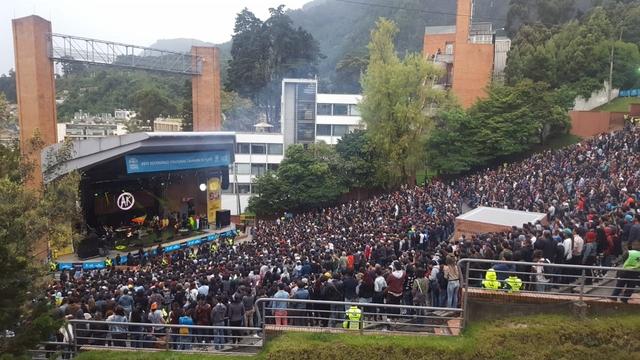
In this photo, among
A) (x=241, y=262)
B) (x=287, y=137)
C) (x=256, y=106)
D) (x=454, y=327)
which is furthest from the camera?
(x=256, y=106)

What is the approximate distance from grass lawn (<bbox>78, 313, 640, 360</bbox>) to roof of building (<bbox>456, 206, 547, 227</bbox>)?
740cm

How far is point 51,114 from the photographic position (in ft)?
78.2

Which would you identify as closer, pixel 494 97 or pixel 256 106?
pixel 494 97

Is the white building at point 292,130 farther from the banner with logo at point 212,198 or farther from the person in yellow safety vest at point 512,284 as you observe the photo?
the person in yellow safety vest at point 512,284

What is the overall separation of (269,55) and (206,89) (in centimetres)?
2460

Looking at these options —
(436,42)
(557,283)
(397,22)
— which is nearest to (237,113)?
(436,42)

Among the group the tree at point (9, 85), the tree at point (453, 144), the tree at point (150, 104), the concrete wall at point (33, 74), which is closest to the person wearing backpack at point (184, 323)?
the concrete wall at point (33, 74)

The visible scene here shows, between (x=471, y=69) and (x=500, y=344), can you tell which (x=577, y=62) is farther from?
(x=500, y=344)

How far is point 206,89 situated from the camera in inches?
1292

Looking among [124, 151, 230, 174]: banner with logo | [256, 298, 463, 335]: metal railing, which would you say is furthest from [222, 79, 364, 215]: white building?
[256, 298, 463, 335]: metal railing

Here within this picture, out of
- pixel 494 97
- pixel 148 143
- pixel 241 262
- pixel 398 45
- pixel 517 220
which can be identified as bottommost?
pixel 241 262

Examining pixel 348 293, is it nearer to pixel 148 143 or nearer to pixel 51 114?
pixel 148 143

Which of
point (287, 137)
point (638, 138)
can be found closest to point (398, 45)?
point (287, 137)

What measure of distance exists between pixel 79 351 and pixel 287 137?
4095 centimetres
